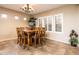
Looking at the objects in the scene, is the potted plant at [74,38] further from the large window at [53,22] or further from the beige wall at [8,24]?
the beige wall at [8,24]

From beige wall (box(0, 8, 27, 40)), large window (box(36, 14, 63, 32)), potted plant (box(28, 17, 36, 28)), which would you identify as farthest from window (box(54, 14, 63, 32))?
beige wall (box(0, 8, 27, 40))

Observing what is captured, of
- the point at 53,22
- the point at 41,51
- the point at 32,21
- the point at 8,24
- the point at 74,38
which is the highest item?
the point at 32,21

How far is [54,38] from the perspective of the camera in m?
5.71

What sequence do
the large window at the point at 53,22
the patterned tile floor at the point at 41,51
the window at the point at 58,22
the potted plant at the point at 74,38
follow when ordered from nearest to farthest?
1. the patterned tile floor at the point at 41,51
2. the potted plant at the point at 74,38
3. the window at the point at 58,22
4. the large window at the point at 53,22

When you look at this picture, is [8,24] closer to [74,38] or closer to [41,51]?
[41,51]

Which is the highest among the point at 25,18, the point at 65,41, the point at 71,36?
the point at 25,18

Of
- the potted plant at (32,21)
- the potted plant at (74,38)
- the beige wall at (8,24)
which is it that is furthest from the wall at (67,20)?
the beige wall at (8,24)

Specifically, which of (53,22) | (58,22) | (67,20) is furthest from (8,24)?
(67,20)

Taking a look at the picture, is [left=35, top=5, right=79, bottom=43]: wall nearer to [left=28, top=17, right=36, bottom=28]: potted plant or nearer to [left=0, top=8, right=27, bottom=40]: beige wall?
[left=28, top=17, right=36, bottom=28]: potted plant
